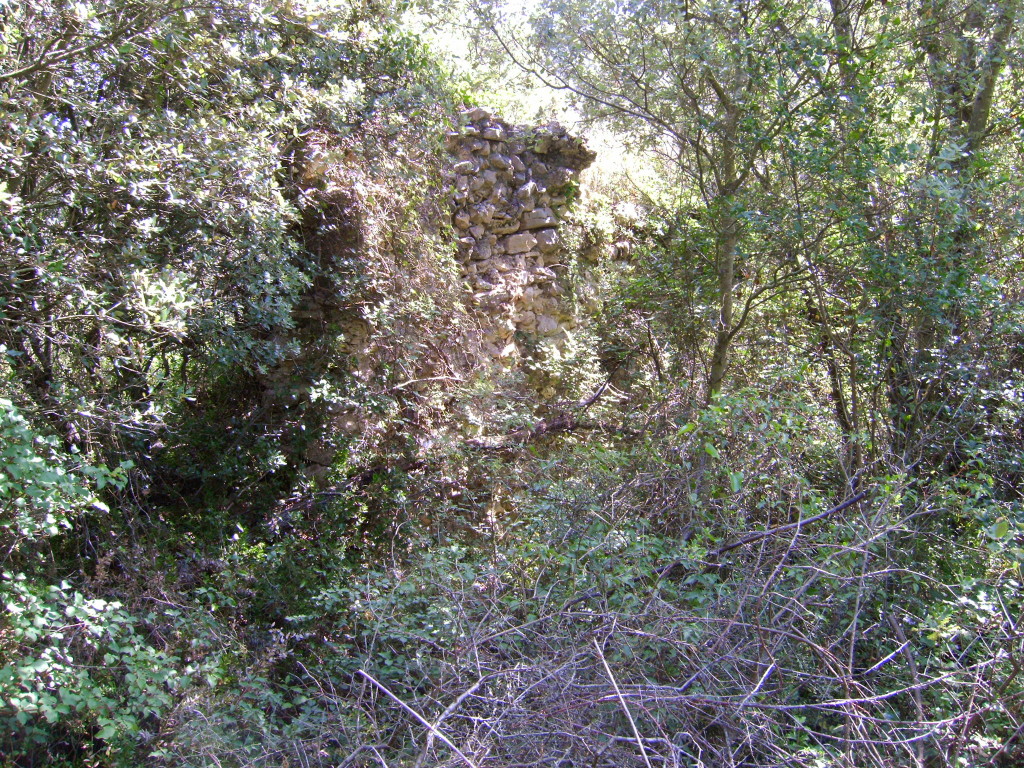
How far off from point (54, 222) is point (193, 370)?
63.7 inches

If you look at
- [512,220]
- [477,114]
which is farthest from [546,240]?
[477,114]

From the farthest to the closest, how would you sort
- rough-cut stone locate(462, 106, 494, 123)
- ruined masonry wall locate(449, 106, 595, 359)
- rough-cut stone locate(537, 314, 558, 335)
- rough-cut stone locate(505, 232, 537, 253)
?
rough-cut stone locate(537, 314, 558, 335) → rough-cut stone locate(505, 232, 537, 253) → rough-cut stone locate(462, 106, 494, 123) → ruined masonry wall locate(449, 106, 595, 359)

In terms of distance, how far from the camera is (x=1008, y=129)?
5.36 m

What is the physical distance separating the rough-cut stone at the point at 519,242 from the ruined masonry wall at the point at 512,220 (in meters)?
0.01

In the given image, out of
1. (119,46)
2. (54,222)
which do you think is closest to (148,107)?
(119,46)

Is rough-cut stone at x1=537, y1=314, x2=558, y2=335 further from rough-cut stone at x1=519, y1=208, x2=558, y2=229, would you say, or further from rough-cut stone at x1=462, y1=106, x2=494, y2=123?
rough-cut stone at x1=462, y1=106, x2=494, y2=123

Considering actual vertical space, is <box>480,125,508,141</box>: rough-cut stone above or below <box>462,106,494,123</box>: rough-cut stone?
below

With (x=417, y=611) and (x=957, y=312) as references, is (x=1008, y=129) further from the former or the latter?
(x=417, y=611)

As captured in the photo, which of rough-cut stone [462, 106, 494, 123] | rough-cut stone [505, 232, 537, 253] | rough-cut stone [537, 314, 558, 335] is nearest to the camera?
rough-cut stone [462, 106, 494, 123]

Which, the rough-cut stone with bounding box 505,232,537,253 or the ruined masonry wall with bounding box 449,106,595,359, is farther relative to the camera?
the rough-cut stone with bounding box 505,232,537,253

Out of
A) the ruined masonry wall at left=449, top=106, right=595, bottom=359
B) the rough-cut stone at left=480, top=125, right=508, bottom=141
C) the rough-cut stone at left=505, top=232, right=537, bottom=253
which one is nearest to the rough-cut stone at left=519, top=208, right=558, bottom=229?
the ruined masonry wall at left=449, top=106, right=595, bottom=359

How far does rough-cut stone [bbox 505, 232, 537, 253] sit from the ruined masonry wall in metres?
0.01

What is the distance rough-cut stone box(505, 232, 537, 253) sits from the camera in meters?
7.36

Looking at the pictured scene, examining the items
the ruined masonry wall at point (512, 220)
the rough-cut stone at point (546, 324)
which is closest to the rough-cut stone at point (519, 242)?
the ruined masonry wall at point (512, 220)
